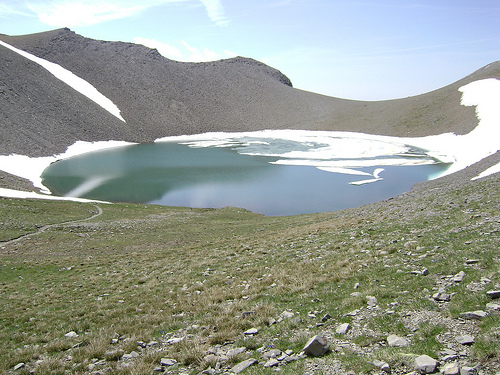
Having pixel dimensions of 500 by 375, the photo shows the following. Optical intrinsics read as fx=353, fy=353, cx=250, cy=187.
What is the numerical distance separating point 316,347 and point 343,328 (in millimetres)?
979

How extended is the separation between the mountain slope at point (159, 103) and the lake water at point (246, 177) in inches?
507

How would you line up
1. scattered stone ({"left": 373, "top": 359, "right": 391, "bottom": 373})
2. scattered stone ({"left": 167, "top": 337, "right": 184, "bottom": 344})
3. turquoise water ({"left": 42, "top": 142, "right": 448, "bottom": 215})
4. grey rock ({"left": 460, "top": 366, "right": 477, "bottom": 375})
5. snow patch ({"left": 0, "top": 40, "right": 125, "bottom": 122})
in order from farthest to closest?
snow patch ({"left": 0, "top": 40, "right": 125, "bottom": 122}), turquoise water ({"left": 42, "top": 142, "right": 448, "bottom": 215}), scattered stone ({"left": 167, "top": 337, "right": 184, "bottom": 344}), scattered stone ({"left": 373, "top": 359, "right": 391, "bottom": 373}), grey rock ({"left": 460, "top": 366, "right": 477, "bottom": 375})

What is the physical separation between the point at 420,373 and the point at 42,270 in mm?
16696

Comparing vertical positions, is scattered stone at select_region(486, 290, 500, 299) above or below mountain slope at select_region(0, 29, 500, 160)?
below

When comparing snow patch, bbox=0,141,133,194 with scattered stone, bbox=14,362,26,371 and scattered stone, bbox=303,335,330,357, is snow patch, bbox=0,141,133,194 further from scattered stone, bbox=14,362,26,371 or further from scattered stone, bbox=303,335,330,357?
scattered stone, bbox=303,335,330,357

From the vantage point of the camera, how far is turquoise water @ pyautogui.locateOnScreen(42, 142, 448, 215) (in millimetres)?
41469

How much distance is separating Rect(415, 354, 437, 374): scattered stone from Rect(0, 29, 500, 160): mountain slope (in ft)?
212

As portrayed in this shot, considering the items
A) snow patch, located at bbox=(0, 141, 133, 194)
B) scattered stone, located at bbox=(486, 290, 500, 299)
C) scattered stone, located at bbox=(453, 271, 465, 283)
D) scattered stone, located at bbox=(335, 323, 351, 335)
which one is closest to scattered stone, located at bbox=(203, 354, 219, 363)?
scattered stone, located at bbox=(335, 323, 351, 335)

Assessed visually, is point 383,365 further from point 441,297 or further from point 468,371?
point 441,297

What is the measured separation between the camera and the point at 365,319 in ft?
23.0

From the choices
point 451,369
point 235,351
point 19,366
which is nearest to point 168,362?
point 235,351

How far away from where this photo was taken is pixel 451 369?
4703mm

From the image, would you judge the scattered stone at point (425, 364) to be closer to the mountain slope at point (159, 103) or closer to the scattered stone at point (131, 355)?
the scattered stone at point (131, 355)

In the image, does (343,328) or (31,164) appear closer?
(343,328)
